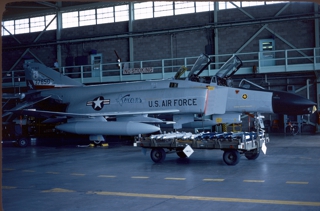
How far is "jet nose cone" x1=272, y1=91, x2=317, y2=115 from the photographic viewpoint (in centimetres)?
1609

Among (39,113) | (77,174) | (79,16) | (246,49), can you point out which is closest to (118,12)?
(79,16)

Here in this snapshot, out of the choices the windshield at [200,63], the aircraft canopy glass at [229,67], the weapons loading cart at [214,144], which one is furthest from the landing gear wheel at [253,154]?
the windshield at [200,63]

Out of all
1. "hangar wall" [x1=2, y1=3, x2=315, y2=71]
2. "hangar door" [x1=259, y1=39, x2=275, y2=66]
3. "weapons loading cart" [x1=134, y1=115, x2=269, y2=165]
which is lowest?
"weapons loading cart" [x1=134, y1=115, x2=269, y2=165]

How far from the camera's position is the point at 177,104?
16625 millimetres

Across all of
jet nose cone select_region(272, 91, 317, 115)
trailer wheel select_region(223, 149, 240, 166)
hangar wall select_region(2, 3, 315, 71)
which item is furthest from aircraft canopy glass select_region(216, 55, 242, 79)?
hangar wall select_region(2, 3, 315, 71)

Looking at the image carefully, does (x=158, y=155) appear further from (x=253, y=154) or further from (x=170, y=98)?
(x=170, y=98)

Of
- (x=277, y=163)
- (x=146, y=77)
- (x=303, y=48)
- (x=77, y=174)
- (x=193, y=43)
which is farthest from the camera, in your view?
(x=193, y=43)

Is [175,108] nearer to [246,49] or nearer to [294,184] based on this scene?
[294,184]

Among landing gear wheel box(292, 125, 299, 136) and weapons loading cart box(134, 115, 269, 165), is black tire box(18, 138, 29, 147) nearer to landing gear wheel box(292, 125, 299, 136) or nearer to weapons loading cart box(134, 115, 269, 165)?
weapons loading cart box(134, 115, 269, 165)

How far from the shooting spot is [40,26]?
3219 cm

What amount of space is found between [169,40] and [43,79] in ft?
33.2

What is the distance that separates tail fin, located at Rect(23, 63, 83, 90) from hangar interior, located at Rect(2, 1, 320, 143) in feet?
11.2

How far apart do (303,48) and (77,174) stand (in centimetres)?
1873

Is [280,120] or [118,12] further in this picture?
[118,12]
